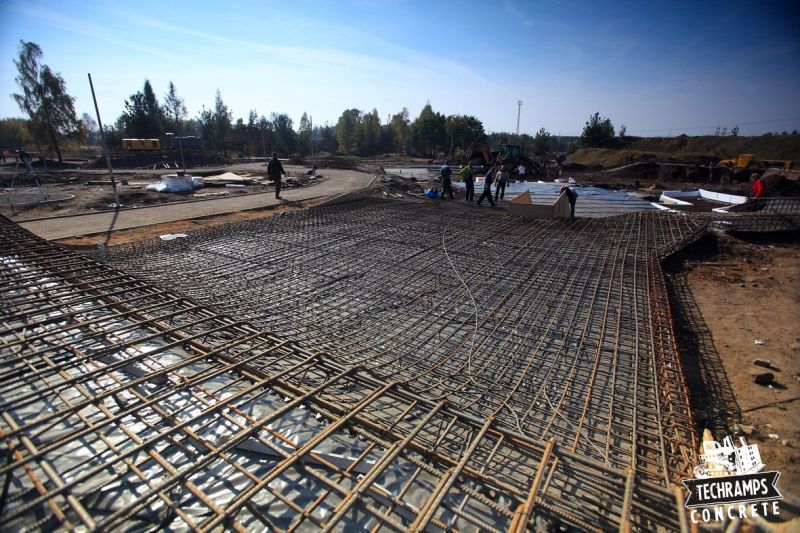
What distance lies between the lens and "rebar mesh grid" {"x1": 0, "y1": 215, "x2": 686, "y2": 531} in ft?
4.29

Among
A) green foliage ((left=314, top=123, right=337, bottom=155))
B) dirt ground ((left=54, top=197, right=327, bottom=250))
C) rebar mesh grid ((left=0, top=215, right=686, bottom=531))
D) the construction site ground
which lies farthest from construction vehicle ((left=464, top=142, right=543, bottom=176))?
green foliage ((left=314, top=123, right=337, bottom=155))

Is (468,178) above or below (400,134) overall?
below

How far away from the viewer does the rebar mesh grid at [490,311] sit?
2.46 meters

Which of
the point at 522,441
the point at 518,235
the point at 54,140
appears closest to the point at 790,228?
the point at 518,235

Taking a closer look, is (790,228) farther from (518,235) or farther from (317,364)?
(317,364)

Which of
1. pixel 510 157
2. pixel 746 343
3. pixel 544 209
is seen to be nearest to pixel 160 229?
pixel 544 209

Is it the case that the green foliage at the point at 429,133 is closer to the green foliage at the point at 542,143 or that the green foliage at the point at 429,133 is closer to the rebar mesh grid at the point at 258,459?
the green foliage at the point at 542,143

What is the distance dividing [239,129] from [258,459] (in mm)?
44140

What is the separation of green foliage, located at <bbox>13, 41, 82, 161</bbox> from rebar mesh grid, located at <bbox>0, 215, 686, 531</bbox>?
32.7 meters

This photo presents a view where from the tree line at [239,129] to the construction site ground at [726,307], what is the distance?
19499 mm

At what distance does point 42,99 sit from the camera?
2420cm

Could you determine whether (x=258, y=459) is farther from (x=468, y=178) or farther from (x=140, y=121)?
(x=140, y=121)

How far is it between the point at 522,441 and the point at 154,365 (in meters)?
2.35

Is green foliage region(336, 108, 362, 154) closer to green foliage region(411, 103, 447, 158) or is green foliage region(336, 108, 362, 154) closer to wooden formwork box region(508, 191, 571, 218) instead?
green foliage region(411, 103, 447, 158)
